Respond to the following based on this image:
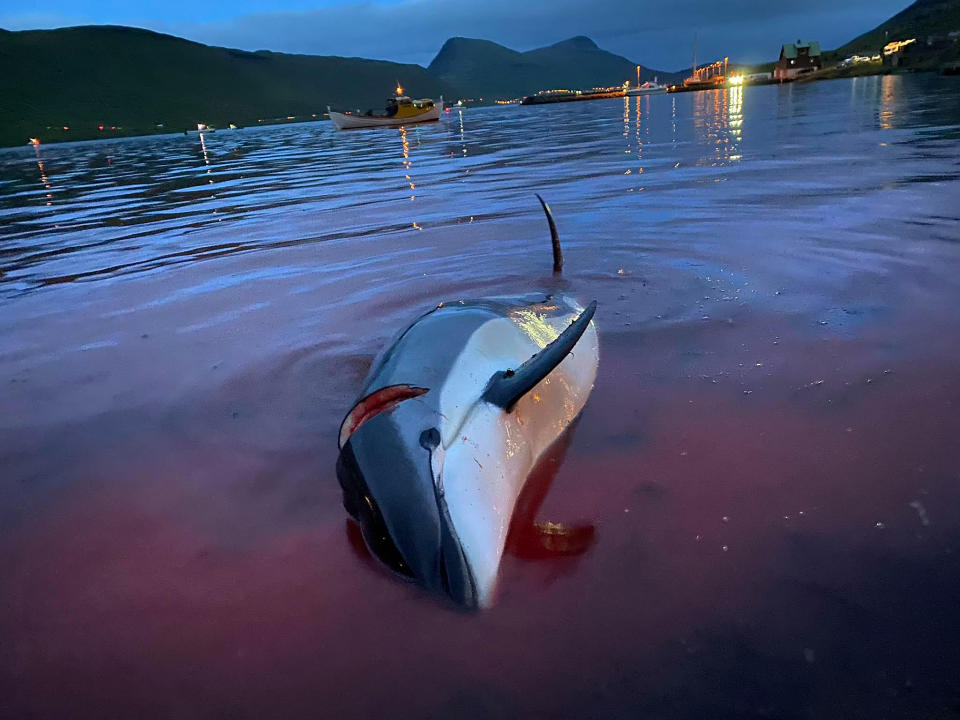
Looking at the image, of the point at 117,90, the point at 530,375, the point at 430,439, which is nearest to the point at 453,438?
the point at 430,439

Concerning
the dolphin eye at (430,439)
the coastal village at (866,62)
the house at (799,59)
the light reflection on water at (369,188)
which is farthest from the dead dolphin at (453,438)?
the house at (799,59)

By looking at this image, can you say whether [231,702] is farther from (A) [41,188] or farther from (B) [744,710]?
(A) [41,188]

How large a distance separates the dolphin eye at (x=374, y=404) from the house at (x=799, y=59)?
120 metres

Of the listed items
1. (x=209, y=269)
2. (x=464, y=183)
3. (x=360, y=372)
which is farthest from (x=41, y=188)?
(x=360, y=372)

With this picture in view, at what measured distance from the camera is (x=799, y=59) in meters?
103

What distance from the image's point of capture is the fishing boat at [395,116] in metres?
54.3

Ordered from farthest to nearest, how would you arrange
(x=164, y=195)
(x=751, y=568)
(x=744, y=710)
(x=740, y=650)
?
1. (x=164, y=195)
2. (x=751, y=568)
3. (x=740, y=650)
4. (x=744, y=710)

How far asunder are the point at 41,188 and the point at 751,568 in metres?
26.6

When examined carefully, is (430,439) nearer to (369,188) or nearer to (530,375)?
(530,375)

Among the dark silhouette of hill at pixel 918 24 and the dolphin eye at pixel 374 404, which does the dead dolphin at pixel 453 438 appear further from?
the dark silhouette of hill at pixel 918 24

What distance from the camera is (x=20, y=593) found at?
2.40 meters

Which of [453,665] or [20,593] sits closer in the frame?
[453,665]

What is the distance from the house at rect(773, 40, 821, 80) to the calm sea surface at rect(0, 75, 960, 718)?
386 ft

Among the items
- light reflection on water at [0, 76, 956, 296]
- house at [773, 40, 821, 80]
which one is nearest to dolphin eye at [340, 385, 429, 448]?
light reflection on water at [0, 76, 956, 296]
